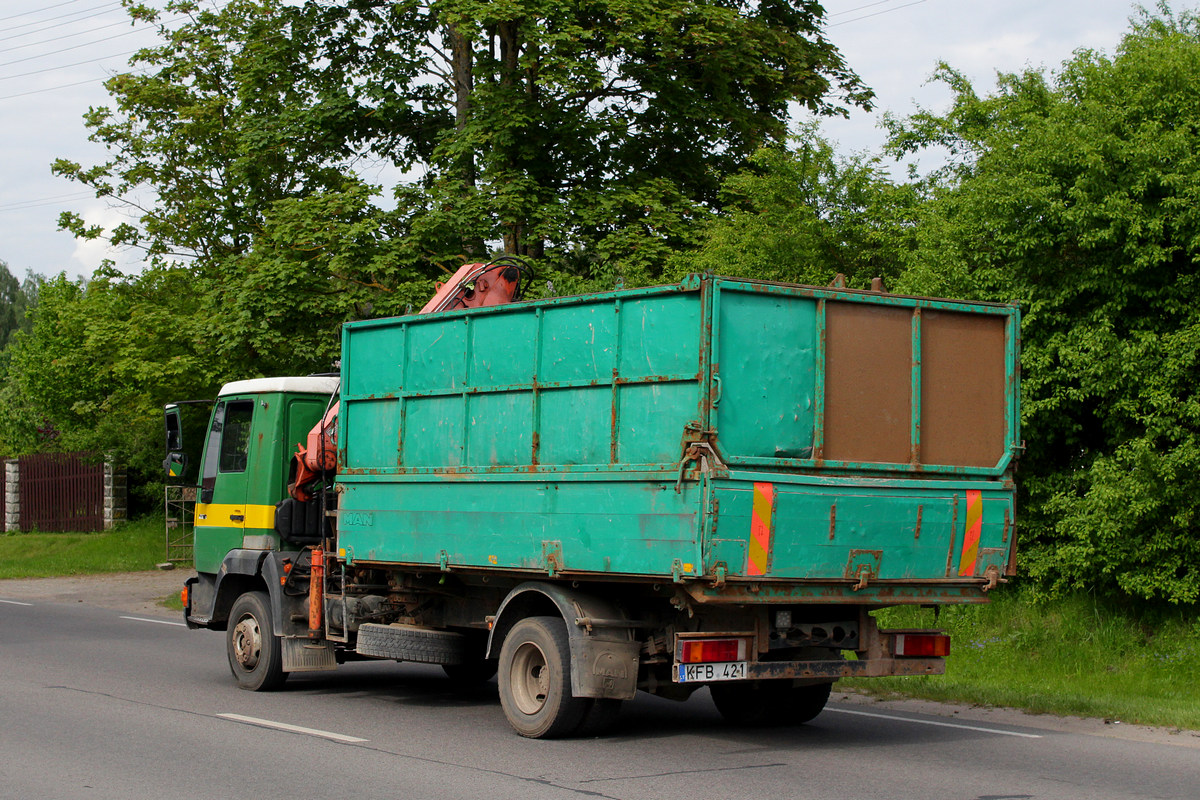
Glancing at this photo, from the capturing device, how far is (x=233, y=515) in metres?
12.2

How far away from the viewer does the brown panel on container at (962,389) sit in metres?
8.96

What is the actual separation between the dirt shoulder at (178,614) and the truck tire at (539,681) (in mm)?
3270

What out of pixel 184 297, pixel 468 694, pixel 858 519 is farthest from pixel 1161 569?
pixel 184 297

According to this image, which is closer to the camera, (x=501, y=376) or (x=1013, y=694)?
(x=501, y=376)

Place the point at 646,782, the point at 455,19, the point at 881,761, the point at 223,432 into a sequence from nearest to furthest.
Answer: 1. the point at 646,782
2. the point at 881,761
3. the point at 223,432
4. the point at 455,19

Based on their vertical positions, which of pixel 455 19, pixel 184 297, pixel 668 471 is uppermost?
pixel 455 19

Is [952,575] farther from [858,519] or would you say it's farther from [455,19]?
[455,19]

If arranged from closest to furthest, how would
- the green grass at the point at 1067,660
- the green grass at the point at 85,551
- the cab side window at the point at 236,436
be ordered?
the green grass at the point at 1067,660 < the cab side window at the point at 236,436 < the green grass at the point at 85,551

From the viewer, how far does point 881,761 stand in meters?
8.39

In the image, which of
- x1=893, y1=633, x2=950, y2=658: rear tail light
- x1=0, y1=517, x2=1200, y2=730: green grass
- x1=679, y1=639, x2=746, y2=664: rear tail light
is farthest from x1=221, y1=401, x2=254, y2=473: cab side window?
x1=893, y1=633, x2=950, y2=658: rear tail light

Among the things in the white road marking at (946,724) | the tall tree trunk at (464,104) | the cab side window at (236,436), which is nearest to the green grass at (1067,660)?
the white road marking at (946,724)

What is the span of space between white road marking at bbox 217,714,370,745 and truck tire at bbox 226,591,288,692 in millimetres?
1330

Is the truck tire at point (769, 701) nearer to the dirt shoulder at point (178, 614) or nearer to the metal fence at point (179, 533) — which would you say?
the dirt shoulder at point (178, 614)

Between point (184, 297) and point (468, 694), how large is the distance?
57.4 feet
